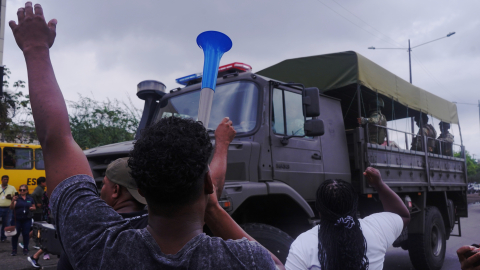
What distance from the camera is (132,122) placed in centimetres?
989

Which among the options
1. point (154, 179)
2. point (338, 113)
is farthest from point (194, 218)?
point (338, 113)

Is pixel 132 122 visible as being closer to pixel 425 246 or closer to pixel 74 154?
pixel 425 246

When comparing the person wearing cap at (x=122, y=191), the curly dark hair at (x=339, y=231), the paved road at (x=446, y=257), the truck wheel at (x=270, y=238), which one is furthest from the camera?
the paved road at (x=446, y=257)

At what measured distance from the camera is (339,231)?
2.06 meters

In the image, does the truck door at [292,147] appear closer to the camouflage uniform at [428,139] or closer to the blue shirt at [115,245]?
the camouflage uniform at [428,139]

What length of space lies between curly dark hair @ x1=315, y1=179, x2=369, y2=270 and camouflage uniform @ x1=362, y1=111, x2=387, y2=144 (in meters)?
3.62

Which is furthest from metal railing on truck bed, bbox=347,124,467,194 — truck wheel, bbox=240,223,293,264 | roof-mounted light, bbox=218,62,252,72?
truck wheel, bbox=240,223,293,264

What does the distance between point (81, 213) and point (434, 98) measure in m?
8.01

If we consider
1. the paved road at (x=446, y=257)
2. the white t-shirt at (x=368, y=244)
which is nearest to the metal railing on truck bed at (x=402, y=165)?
the paved road at (x=446, y=257)

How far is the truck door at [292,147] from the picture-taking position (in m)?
4.18

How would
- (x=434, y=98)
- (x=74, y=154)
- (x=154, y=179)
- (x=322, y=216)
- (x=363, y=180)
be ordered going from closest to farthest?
1. (x=154, y=179)
2. (x=74, y=154)
3. (x=322, y=216)
4. (x=363, y=180)
5. (x=434, y=98)

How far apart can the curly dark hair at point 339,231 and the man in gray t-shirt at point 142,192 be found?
40.8 inches

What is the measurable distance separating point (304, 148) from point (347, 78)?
1.58m

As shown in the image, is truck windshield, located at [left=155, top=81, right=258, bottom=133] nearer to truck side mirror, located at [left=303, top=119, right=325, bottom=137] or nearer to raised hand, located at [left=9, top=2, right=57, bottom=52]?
truck side mirror, located at [left=303, top=119, right=325, bottom=137]
